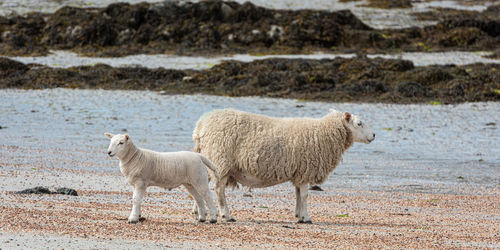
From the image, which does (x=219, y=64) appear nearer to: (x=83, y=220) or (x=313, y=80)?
(x=313, y=80)

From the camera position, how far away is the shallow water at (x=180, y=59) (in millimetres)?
44781

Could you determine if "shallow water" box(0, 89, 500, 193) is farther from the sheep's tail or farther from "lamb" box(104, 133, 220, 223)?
Answer: "lamb" box(104, 133, 220, 223)

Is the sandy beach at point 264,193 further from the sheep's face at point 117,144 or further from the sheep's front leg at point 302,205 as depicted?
the sheep's face at point 117,144

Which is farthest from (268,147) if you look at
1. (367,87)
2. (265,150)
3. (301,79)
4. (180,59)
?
(180,59)

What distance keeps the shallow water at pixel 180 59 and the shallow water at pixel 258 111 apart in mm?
7564

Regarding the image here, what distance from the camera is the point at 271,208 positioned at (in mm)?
13156

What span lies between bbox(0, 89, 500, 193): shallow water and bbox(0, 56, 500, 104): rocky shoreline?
74.8 inches

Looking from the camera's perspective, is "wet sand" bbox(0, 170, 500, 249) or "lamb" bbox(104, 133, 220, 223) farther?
"lamb" bbox(104, 133, 220, 223)

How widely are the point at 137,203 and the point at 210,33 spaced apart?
140 feet

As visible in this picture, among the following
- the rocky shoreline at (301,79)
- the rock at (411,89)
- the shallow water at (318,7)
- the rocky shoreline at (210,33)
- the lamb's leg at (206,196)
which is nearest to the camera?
the lamb's leg at (206,196)

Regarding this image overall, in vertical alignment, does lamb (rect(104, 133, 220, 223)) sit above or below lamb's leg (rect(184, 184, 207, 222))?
above

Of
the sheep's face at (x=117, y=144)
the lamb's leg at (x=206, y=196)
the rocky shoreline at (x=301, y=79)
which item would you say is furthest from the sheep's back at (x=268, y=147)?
the rocky shoreline at (x=301, y=79)

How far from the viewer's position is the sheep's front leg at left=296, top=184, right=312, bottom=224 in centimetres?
1165

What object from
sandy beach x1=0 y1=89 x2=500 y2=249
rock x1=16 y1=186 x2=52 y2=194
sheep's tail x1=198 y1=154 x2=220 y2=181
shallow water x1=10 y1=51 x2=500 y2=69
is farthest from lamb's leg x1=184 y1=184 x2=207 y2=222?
shallow water x1=10 y1=51 x2=500 y2=69
